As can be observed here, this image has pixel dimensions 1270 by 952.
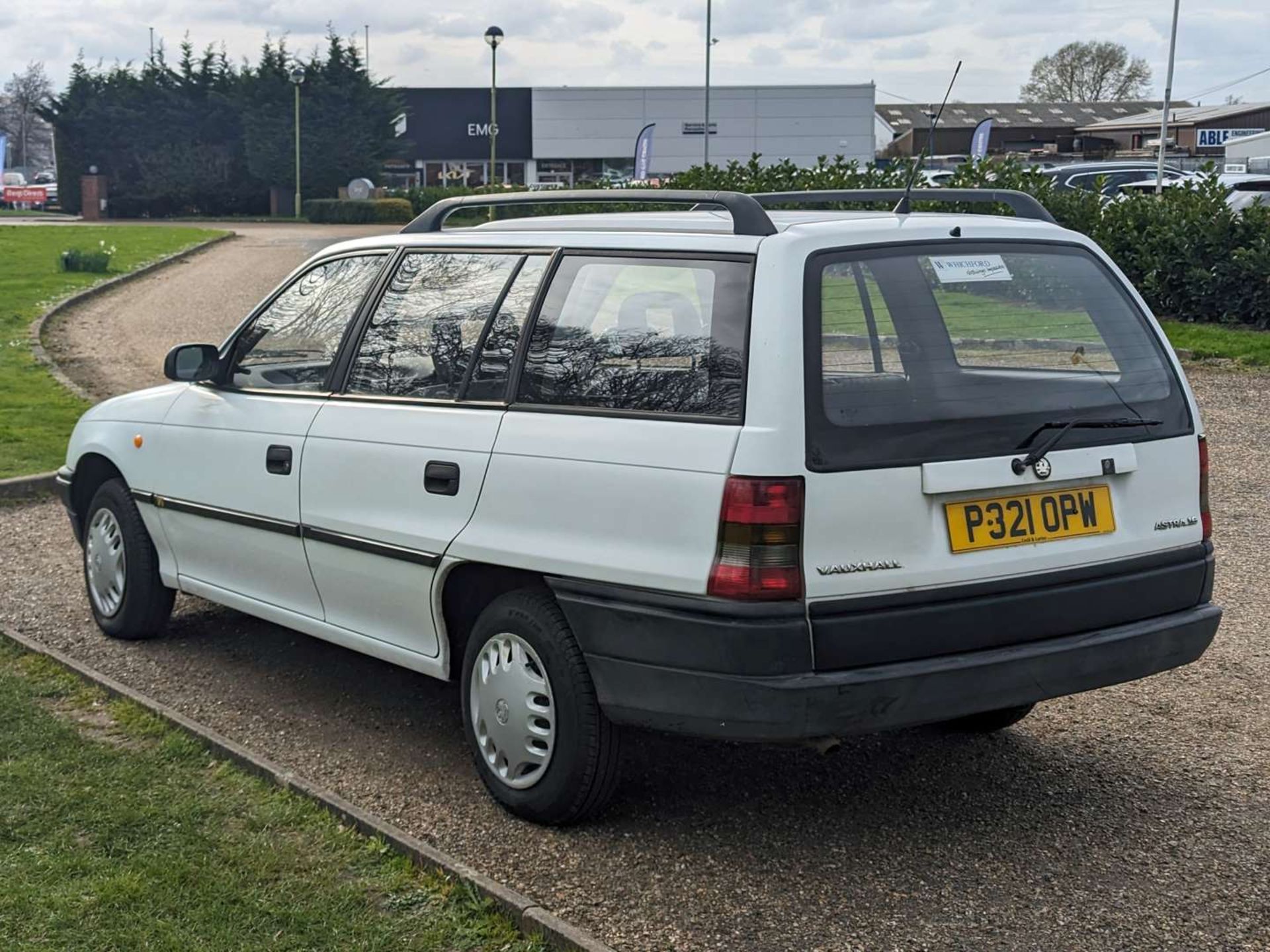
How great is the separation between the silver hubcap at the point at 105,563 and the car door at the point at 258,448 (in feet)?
1.55

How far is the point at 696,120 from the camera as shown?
75.3 m

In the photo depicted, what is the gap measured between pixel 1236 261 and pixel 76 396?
1181 centimetres

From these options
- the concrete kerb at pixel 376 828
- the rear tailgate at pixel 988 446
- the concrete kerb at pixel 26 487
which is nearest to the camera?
the concrete kerb at pixel 376 828

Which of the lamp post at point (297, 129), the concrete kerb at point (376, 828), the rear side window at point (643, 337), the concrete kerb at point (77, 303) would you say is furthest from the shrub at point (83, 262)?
the lamp post at point (297, 129)

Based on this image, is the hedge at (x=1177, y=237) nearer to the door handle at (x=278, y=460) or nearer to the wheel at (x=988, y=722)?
the wheel at (x=988, y=722)

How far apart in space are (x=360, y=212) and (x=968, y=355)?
161 ft

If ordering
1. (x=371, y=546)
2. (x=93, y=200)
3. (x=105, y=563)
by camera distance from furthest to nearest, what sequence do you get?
1. (x=93, y=200)
2. (x=105, y=563)
3. (x=371, y=546)

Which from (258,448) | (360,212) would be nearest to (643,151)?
(360,212)

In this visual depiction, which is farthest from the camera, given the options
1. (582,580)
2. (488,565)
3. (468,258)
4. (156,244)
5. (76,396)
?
(156,244)

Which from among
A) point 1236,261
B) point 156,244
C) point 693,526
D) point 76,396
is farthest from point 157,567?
point 156,244

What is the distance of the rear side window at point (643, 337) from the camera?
13.4 ft

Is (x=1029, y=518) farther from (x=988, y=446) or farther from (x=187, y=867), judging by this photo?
(x=187, y=867)

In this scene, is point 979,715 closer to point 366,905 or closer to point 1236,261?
point 366,905

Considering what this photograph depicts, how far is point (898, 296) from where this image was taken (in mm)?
4305
